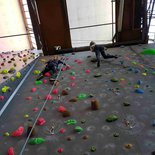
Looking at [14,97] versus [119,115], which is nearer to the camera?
[119,115]

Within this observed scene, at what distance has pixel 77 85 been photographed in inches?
115

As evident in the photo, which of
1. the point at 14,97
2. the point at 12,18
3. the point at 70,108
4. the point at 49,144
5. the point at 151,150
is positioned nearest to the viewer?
the point at 151,150

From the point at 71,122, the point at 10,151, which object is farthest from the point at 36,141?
the point at 71,122

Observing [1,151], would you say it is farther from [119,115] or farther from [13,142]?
[119,115]

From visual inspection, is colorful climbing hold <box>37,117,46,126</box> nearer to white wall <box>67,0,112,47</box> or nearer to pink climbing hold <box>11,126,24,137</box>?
pink climbing hold <box>11,126,24,137</box>

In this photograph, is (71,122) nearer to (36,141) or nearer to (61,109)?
(61,109)

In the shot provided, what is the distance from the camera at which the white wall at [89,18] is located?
533 centimetres

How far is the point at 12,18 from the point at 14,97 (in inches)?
288

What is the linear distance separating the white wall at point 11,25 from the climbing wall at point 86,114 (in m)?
5.51

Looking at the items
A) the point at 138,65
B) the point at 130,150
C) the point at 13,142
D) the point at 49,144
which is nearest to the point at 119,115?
the point at 130,150

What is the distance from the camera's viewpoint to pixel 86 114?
7.32 feet

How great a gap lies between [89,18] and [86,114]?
493 cm

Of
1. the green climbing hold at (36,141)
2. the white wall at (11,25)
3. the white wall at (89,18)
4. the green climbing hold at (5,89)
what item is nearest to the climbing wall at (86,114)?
the green climbing hold at (36,141)

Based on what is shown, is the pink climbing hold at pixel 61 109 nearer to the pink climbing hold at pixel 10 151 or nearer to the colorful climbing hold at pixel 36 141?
the colorful climbing hold at pixel 36 141
